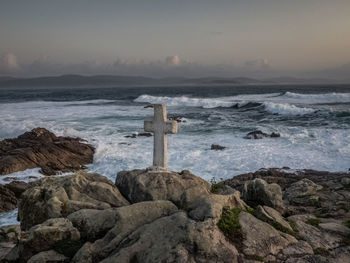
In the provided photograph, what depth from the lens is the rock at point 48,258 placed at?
449cm

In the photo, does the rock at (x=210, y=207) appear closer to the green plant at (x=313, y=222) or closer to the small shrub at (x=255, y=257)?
the small shrub at (x=255, y=257)

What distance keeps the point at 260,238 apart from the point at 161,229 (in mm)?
1590

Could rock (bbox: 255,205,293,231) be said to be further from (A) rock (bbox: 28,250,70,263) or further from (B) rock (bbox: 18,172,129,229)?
(A) rock (bbox: 28,250,70,263)

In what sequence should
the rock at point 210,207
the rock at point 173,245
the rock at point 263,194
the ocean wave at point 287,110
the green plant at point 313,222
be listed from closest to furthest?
the rock at point 173,245 → the rock at point 210,207 → the green plant at point 313,222 → the rock at point 263,194 → the ocean wave at point 287,110

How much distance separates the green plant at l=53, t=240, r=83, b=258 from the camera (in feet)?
15.3

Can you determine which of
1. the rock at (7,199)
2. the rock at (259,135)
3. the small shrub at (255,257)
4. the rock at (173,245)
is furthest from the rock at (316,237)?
the rock at (259,135)

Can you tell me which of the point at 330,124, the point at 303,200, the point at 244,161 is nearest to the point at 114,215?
the point at 303,200

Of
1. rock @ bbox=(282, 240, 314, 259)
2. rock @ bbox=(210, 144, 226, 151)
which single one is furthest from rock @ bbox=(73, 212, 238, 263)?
rock @ bbox=(210, 144, 226, 151)

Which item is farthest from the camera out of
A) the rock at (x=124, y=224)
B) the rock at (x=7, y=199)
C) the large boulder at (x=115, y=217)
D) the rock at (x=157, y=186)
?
the rock at (x=7, y=199)

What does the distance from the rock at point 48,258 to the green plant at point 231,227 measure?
2.53m

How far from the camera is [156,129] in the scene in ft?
26.9

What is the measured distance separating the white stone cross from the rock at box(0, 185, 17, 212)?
677 centimetres

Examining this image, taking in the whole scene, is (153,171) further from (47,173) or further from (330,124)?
(330,124)

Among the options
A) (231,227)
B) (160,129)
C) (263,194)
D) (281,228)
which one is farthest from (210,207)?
(160,129)
